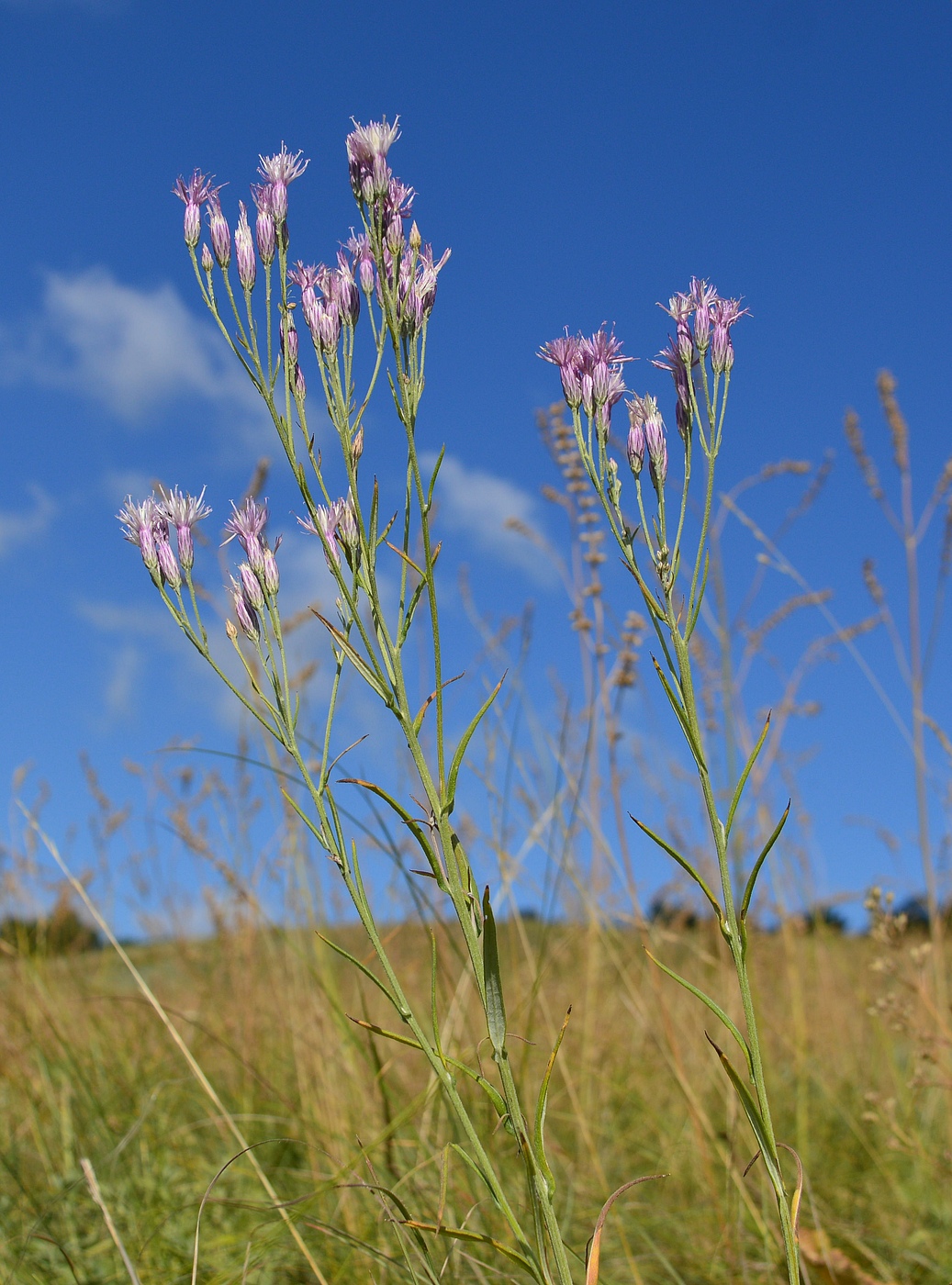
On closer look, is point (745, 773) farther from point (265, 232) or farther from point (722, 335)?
point (265, 232)

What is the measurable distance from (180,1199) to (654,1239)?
1145mm

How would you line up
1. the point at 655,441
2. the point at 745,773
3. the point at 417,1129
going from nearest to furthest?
1. the point at 745,773
2. the point at 655,441
3. the point at 417,1129

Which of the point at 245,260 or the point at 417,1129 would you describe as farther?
the point at 417,1129

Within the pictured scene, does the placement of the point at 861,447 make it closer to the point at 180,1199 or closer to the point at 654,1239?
the point at 654,1239

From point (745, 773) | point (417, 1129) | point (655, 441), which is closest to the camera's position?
point (745, 773)

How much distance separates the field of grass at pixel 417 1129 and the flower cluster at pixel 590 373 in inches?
34.2

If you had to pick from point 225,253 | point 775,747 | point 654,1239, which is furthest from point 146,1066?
point 225,253

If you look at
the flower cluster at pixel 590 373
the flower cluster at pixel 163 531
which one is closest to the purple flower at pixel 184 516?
the flower cluster at pixel 163 531

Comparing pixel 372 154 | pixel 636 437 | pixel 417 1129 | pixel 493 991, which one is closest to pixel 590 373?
pixel 636 437

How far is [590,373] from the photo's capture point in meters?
1.22

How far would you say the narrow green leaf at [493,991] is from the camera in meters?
1.02

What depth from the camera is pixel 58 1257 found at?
2.16m

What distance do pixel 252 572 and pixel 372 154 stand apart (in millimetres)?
520

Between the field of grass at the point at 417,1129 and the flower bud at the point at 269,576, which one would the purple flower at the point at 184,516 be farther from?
the field of grass at the point at 417,1129
